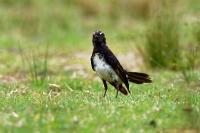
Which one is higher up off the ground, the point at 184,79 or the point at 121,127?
the point at 184,79

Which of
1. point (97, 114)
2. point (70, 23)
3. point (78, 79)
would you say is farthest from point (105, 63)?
point (70, 23)

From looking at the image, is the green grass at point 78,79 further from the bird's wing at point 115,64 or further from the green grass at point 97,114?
the bird's wing at point 115,64

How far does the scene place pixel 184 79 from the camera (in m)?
13.6

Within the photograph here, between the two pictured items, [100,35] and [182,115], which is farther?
[100,35]

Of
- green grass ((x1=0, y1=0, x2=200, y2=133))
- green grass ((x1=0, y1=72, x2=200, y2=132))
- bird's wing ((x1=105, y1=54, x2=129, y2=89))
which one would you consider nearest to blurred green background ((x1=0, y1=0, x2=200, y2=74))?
green grass ((x1=0, y1=0, x2=200, y2=133))

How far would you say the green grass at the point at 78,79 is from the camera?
775 centimetres

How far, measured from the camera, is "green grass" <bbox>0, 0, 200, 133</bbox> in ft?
25.4

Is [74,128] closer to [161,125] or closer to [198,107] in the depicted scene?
[161,125]

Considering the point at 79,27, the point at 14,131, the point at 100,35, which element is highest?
the point at 79,27

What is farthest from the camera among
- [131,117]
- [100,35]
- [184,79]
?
[184,79]

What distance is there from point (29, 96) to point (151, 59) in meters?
4.93

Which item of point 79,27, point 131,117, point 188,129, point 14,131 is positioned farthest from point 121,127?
point 79,27

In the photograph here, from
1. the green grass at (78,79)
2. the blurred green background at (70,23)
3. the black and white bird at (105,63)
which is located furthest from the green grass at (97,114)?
the blurred green background at (70,23)

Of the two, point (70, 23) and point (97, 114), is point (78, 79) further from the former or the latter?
point (70, 23)
